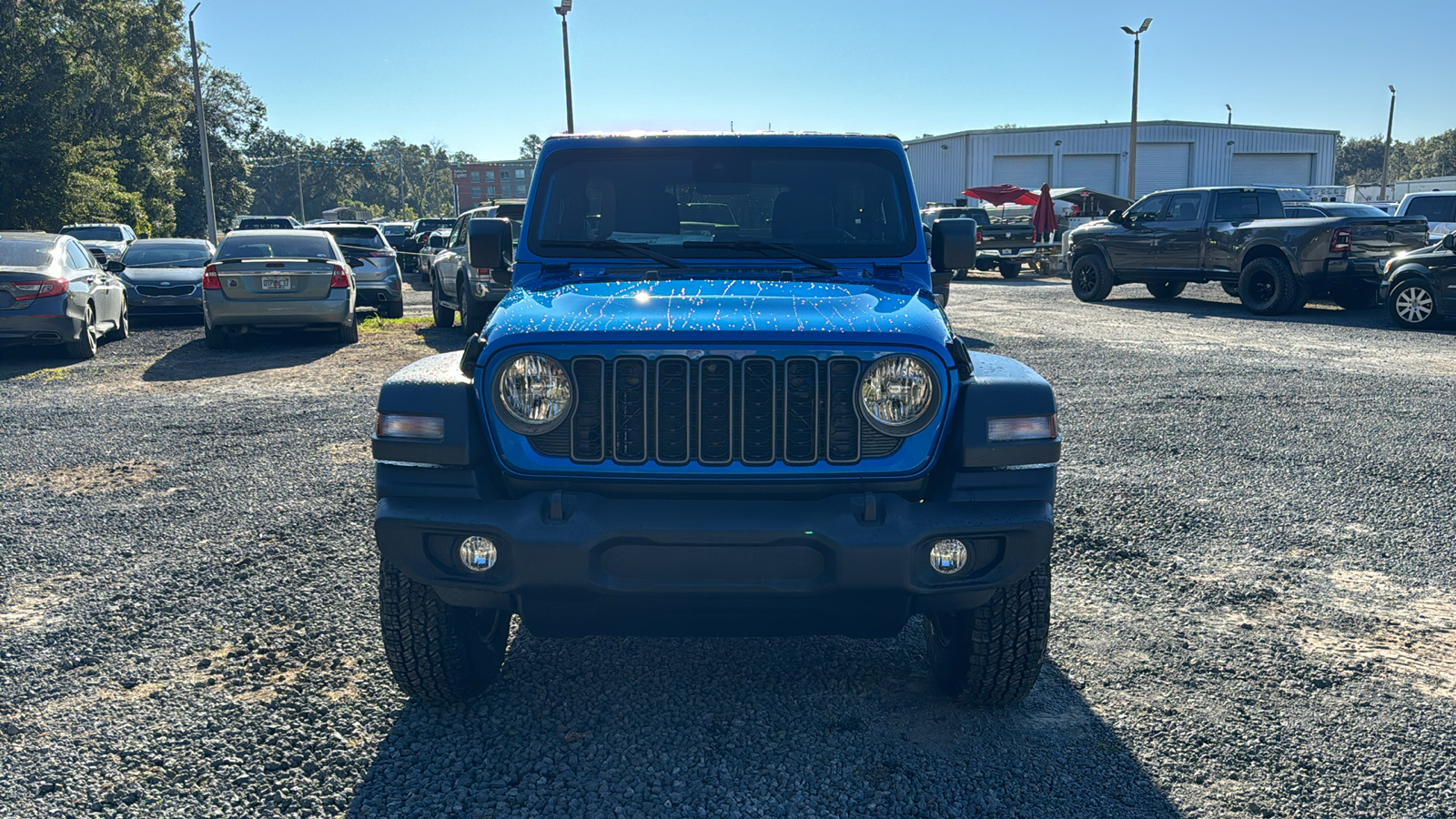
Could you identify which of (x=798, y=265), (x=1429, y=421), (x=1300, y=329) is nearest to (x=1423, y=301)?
(x=1300, y=329)

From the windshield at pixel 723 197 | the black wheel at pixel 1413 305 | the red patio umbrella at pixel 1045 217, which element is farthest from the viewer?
the red patio umbrella at pixel 1045 217

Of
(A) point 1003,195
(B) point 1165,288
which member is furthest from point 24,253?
(A) point 1003,195

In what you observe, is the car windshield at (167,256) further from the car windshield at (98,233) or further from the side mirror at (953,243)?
the side mirror at (953,243)

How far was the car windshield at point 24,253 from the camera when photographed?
1166 cm

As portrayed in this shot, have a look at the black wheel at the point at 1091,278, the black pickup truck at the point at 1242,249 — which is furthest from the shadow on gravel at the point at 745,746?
the black wheel at the point at 1091,278

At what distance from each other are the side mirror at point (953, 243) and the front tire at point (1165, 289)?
16621 millimetres

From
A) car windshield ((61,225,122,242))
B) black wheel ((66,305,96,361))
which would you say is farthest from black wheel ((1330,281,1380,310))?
car windshield ((61,225,122,242))

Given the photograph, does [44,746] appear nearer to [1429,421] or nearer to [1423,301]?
[1429,421]

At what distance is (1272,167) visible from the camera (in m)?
58.9

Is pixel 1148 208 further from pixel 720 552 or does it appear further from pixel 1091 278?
pixel 720 552

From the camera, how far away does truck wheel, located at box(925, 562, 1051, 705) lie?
3260 mm

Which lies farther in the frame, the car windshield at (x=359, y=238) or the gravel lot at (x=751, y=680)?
the car windshield at (x=359, y=238)

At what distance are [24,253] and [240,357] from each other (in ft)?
8.03

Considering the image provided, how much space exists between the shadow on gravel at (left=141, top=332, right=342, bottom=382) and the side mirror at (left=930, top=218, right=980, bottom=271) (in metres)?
9.15
